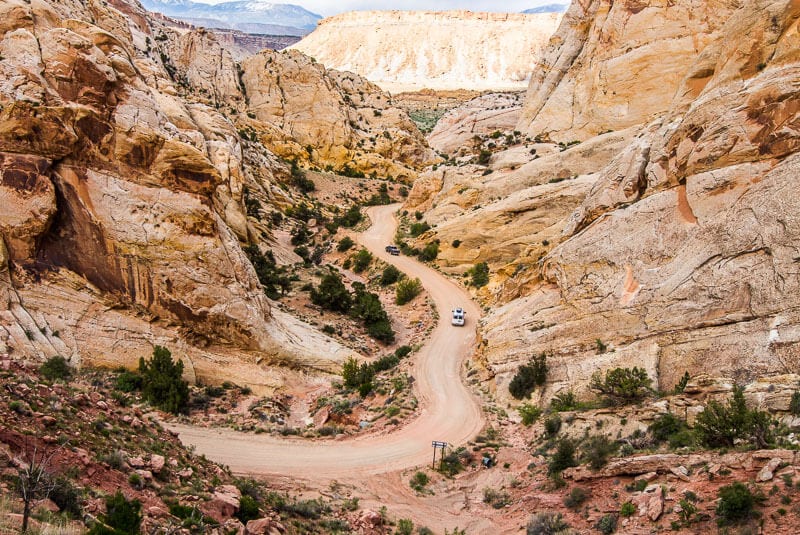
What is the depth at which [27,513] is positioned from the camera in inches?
275

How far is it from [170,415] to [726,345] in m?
19.2

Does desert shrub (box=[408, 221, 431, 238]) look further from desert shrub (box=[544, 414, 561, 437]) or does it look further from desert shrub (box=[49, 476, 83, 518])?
desert shrub (box=[49, 476, 83, 518])

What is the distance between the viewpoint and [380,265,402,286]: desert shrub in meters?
42.1

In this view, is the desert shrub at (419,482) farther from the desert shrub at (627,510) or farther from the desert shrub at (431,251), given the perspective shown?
the desert shrub at (431,251)

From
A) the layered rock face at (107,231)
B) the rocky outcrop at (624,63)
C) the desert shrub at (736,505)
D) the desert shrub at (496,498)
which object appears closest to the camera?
the desert shrub at (736,505)

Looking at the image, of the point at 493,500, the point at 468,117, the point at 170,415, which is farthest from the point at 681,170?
the point at 468,117

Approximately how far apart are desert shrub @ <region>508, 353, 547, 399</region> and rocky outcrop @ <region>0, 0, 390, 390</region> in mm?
9740

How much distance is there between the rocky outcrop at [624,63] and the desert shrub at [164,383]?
38633 mm

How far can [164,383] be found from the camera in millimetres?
19766

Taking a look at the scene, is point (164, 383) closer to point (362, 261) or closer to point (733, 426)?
point (733, 426)

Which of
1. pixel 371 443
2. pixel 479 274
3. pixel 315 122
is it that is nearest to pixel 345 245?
pixel 479 274

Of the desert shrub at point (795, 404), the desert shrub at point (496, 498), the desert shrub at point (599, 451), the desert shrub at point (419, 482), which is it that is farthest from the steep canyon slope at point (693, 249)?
the desert shrub at point (419, 482)

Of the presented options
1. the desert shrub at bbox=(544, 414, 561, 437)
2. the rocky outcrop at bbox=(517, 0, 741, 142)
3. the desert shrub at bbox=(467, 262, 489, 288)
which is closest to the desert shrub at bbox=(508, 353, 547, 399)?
the desert shrub at bbox=(544, 414, 561, 437)

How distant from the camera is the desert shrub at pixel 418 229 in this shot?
47875mm
